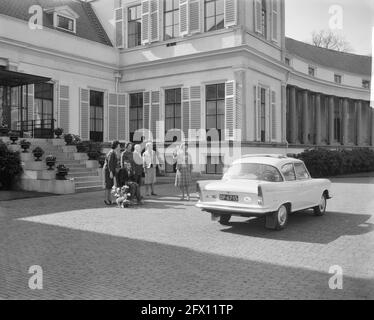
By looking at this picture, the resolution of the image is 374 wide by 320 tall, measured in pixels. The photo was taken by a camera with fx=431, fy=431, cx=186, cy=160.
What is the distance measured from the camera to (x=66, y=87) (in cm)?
2261

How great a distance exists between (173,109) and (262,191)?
650 inches

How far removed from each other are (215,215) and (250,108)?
13.8 m

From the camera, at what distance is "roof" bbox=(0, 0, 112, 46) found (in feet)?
71.9

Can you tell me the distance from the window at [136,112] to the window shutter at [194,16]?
5013mm

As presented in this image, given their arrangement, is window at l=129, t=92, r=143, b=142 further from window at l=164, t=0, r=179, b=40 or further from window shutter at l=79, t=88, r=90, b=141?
window at l=164, t=0, r=179, b=40

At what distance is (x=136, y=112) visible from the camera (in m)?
25.9

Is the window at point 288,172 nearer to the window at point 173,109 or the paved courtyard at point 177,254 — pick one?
the paved courtyard at point 177,254

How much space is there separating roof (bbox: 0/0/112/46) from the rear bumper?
17253 mm

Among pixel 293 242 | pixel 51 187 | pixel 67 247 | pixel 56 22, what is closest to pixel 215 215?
pixel 293 242

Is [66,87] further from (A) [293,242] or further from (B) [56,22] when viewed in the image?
(A) [293,242]

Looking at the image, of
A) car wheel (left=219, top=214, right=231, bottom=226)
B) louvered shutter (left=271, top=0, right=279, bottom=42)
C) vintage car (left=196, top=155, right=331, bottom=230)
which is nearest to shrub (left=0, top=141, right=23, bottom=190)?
vintage car (left=196, top=155, right=331, bottom=230)

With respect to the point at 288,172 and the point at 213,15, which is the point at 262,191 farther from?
the point at 213,15

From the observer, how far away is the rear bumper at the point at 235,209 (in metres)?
8.43

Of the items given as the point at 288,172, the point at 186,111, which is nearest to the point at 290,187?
the point at 288,172
